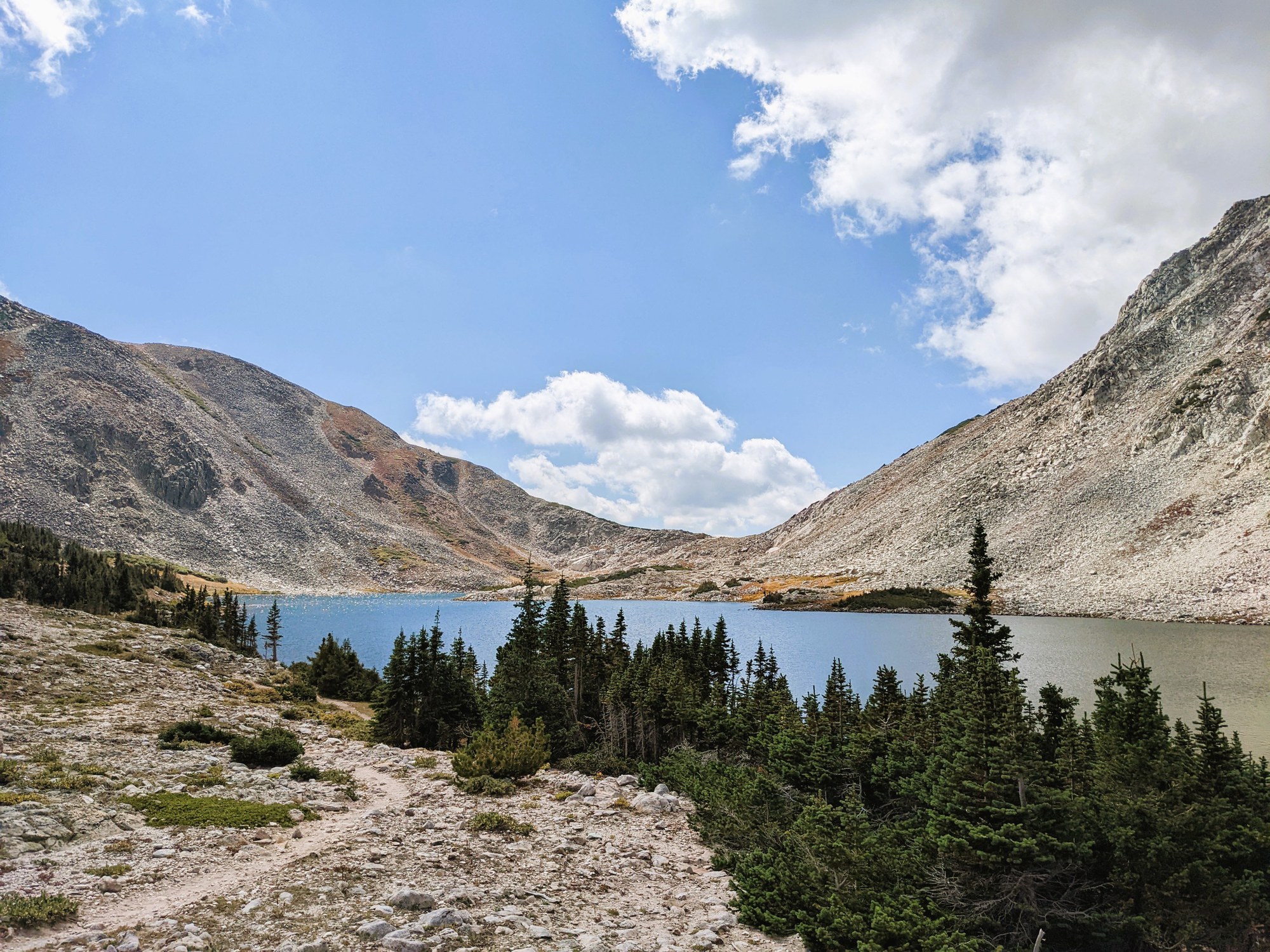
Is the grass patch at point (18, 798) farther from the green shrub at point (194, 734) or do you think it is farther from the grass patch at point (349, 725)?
Result: the grass patch at point (349, 725)

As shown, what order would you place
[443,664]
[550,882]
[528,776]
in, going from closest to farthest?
[550,882] < [528,776] < [443,664]

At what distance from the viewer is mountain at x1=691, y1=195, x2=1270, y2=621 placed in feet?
379

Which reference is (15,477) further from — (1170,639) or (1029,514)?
(1029,514)

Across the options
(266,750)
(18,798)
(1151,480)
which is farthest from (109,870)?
(1151,480)

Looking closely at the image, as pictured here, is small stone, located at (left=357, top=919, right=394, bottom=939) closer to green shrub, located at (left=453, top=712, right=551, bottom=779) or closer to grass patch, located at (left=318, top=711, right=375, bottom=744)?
green shrub, located at (left=453, top=712, right=551, bottom=779)

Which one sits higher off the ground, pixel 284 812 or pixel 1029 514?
pixel 1029 514

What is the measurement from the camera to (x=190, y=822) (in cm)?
1700

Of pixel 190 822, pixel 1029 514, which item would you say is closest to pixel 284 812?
pixel 190 822

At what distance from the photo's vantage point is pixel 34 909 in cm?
1059

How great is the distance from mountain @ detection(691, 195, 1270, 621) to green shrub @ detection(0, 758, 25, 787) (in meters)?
136

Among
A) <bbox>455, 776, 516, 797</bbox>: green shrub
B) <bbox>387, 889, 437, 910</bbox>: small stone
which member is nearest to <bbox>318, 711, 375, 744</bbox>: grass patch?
<bbox>455, 776, 516, 797</bbox>: green shrub

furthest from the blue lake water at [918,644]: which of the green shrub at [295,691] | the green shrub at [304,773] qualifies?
the green shrub at [304,773]

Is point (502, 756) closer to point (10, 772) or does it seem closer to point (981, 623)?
point (10, 772)

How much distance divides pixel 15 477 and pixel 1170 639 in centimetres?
25311
